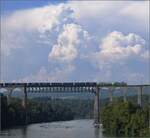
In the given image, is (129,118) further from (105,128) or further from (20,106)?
(20,106)

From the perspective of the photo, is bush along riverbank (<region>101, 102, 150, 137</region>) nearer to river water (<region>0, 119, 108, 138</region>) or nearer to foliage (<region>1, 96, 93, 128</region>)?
river water (<region>0, 119, 108, 138</region>)

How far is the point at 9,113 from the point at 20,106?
12.2 metres

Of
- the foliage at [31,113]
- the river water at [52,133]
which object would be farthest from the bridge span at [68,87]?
the river water at [52,133]

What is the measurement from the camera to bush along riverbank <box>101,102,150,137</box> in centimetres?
7331

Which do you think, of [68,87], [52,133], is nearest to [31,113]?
[68,87]

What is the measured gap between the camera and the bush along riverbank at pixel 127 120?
2886 inches

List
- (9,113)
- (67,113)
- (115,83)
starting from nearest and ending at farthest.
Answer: (9,113) < (115,83) < (67,113)

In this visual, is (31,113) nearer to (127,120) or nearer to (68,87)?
(68,87)

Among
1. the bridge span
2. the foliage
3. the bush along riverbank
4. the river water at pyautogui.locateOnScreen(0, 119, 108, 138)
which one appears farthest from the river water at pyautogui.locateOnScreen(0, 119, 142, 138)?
the bridge span

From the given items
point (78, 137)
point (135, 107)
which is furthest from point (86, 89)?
point (78, 137)

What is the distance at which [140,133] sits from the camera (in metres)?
71.9

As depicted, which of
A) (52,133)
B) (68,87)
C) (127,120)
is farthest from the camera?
(68,87)

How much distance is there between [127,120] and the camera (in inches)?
3034

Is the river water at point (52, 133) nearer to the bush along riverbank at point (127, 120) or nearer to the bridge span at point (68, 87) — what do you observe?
the bush along riverbank at point (127, 120)
